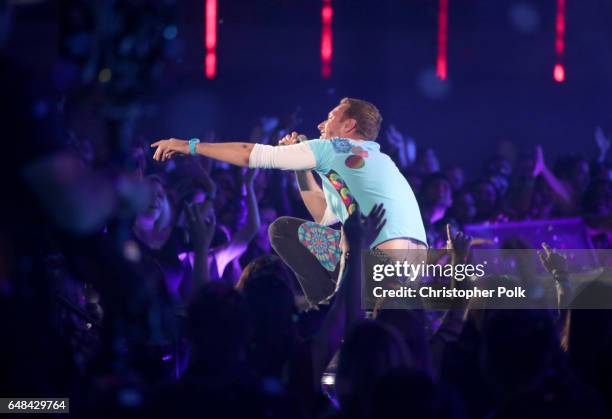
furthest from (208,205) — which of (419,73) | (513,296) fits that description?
(419,73)

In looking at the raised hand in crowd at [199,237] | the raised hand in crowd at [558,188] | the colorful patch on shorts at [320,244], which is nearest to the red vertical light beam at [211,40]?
the raised hand in crowd at [558,188]

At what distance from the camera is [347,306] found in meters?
2.56

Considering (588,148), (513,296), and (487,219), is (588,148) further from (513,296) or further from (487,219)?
(513,296)

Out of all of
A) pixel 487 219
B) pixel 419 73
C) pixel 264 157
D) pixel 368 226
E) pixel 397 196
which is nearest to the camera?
pixel 368 226

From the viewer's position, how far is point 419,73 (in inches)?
345

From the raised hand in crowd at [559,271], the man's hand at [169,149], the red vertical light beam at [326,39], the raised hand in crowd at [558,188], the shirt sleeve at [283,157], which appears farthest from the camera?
the red vertical light beam at [326,39]

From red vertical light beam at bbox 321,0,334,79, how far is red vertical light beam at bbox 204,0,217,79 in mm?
1156

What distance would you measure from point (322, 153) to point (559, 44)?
5740mm

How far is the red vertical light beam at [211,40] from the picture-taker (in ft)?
27.5

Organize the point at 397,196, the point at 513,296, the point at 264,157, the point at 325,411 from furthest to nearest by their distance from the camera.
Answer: the point at 397,196, the point at 264,157, the point at 513,296, the point at 325,411

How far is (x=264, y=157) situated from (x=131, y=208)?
2207 mm
